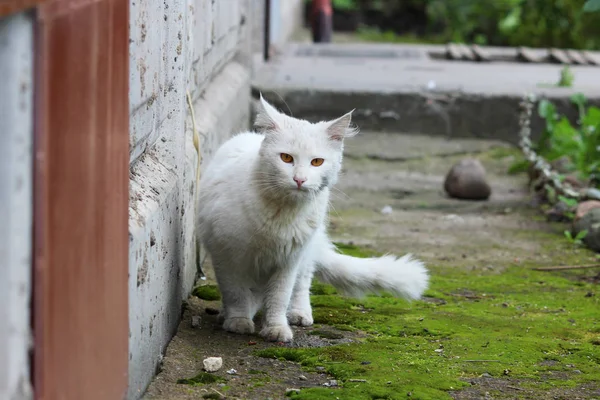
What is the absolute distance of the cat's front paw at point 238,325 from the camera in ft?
10.8

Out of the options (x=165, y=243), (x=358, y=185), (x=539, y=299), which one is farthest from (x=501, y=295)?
(x=358, y=185)

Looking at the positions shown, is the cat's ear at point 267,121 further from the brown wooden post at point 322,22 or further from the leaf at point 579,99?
the brown wooden post at point 322,22

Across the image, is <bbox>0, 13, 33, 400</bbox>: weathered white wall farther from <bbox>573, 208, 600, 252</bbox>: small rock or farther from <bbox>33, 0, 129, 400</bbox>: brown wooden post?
<bbox>573, 208, 600, 252</bbox>: small rock

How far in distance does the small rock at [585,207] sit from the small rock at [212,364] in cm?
303

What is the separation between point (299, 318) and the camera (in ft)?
11.5

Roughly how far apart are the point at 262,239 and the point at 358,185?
3.19 m

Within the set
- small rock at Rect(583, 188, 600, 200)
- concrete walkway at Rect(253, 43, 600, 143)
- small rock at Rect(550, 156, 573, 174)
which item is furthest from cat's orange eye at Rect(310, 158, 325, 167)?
concrete walkway at Rect(253, 43, 600, 143)

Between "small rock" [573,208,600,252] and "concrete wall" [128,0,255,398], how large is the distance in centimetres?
223

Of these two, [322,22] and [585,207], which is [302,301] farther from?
[322,22]

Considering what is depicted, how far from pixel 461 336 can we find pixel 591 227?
6.46 feet

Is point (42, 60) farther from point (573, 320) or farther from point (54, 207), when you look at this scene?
point (573, 320)

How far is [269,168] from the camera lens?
314cm

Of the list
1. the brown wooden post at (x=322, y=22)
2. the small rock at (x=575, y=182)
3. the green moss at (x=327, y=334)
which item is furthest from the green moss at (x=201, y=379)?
the brown wooden post at (x=322, y=22)

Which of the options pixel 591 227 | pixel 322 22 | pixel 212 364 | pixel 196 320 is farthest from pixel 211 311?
pixel 322 22
